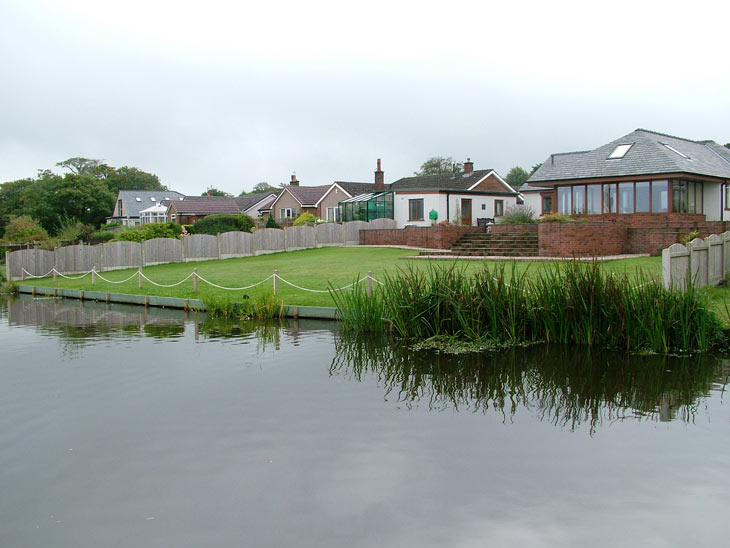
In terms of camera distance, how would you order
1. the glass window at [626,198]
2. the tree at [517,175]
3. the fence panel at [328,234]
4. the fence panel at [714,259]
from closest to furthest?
the fence panel at [714,259] → the glass window at [626,198] → the fence panel at [328,234] → the tree at [517,175]

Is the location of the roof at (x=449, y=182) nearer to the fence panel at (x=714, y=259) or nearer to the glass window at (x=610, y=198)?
the glass window at (x=610, y=198)

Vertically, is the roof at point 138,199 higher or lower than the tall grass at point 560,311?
higher

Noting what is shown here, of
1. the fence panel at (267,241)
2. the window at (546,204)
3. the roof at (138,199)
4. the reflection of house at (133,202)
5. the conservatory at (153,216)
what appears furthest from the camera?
the roof at (138,199)

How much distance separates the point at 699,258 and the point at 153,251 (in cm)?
2611

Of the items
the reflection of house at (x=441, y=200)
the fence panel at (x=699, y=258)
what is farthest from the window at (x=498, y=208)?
the fence panel at (x=699, y=258)

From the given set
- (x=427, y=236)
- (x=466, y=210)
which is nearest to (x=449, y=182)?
(x=466, y=210)

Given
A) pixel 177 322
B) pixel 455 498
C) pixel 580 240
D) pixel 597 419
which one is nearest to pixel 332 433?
pixel 455 498

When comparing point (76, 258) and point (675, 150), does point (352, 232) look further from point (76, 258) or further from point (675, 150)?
point (675, 150)

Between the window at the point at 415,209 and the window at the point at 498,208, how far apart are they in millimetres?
6349

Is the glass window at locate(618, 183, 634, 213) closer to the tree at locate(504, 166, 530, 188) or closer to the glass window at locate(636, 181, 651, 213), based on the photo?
the glass window at locate(636, 181, 651, 213)

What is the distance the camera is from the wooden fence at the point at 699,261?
13398 millimetres

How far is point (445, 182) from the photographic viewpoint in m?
48.1

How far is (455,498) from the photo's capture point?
5.77 meters

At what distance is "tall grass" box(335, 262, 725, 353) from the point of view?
11.2 metres
